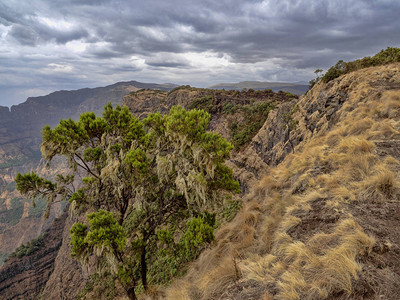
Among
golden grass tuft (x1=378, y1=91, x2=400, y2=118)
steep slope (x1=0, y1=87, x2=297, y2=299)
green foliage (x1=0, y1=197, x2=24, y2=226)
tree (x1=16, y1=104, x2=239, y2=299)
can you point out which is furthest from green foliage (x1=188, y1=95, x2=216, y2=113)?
green foliage (x1=0, y1=197, x2=24, y2=226)

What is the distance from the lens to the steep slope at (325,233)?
363cm

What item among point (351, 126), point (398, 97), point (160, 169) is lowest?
point (160, 169)

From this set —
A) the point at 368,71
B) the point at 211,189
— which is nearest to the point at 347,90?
the point at 368,71

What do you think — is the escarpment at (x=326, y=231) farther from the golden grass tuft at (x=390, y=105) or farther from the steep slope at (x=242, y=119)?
the steep slope at (x=242, y=119)

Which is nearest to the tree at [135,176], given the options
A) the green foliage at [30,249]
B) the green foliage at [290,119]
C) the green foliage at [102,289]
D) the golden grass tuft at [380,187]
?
the golden grass tuft at [380,187]

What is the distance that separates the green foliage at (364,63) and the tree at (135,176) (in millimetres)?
20169

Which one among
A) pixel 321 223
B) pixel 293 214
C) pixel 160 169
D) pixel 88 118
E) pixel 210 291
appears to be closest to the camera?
pixel 210 291

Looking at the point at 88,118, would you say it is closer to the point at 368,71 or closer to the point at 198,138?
the point at 198,138

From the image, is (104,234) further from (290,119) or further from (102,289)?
(290,119)

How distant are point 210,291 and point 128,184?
252 inches

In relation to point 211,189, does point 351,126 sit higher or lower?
higher

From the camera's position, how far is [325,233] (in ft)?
16.6

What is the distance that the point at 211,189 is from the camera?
10336 mm

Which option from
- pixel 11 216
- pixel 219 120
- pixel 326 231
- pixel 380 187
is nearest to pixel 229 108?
pixel 219 120
